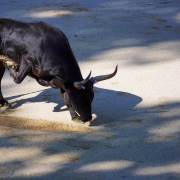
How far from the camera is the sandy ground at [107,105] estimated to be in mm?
7684

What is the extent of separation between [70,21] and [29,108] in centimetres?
421

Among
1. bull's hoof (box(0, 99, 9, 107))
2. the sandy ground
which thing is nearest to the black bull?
the sandy ground

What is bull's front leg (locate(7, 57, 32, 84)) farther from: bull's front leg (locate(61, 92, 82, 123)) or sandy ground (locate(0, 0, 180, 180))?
bull's front leg (locate(61, 92, 82, 123))

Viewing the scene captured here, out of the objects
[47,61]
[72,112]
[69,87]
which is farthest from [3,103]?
[69,87]

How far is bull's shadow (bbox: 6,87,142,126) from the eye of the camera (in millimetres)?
9536

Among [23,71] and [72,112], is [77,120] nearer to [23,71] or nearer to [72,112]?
[72,112]

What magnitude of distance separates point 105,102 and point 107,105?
0.44ft

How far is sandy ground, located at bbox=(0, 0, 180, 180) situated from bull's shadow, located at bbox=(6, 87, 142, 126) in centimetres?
1

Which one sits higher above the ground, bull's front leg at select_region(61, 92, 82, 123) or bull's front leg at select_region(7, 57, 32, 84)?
bull's front leg at select_region(7, 57, 32, 84)

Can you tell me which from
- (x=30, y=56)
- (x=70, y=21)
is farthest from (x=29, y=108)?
(x=70, y=21)

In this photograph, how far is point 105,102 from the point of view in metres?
10.2

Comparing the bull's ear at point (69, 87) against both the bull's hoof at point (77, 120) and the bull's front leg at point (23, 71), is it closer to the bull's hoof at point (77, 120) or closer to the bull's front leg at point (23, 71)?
the bull's hoof at point (77, 120)

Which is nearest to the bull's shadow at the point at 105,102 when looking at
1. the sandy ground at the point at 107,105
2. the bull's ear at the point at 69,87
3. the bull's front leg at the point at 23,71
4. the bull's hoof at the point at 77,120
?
the sandy ground at the point at 107,105

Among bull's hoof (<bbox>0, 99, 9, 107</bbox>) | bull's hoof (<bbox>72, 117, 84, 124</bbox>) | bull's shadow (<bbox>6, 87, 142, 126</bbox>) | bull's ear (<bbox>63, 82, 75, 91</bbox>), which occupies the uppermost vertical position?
bull's ear (<bbox>63, 82, 75, 91</bbox>)
